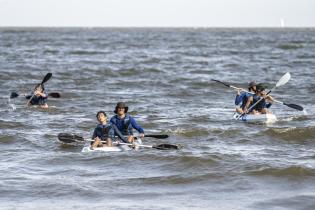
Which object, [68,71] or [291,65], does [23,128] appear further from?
[291,65]

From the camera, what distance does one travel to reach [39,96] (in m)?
25.7

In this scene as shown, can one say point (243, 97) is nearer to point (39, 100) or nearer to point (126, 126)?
point (126, 126)

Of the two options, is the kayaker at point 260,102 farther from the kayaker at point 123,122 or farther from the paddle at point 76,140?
the kayaker at point 123,122

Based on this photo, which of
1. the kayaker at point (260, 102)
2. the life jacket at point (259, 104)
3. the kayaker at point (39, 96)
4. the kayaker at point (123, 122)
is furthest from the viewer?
the kayaker at point (39, 96)

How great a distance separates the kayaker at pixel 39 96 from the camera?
2562cm

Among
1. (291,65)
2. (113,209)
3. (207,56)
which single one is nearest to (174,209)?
(113,209)

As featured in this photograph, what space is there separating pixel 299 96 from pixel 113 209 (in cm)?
2070

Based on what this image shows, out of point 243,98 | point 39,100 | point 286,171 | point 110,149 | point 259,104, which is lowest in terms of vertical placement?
point 286,171

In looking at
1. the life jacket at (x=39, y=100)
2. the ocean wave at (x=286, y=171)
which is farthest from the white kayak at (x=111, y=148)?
the life jacket at (x=39, y=100)

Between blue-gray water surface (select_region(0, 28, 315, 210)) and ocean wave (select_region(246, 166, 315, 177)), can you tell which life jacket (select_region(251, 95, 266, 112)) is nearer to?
blue-gray water surface (select_region(0, 28, 315, 210))

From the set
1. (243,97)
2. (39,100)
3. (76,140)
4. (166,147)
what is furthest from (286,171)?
(39,100)

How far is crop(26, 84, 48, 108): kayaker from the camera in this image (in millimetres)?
25625

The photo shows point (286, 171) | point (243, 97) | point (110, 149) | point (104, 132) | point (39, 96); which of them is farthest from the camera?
point (39, 96)

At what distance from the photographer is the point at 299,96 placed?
31656 millimetres
